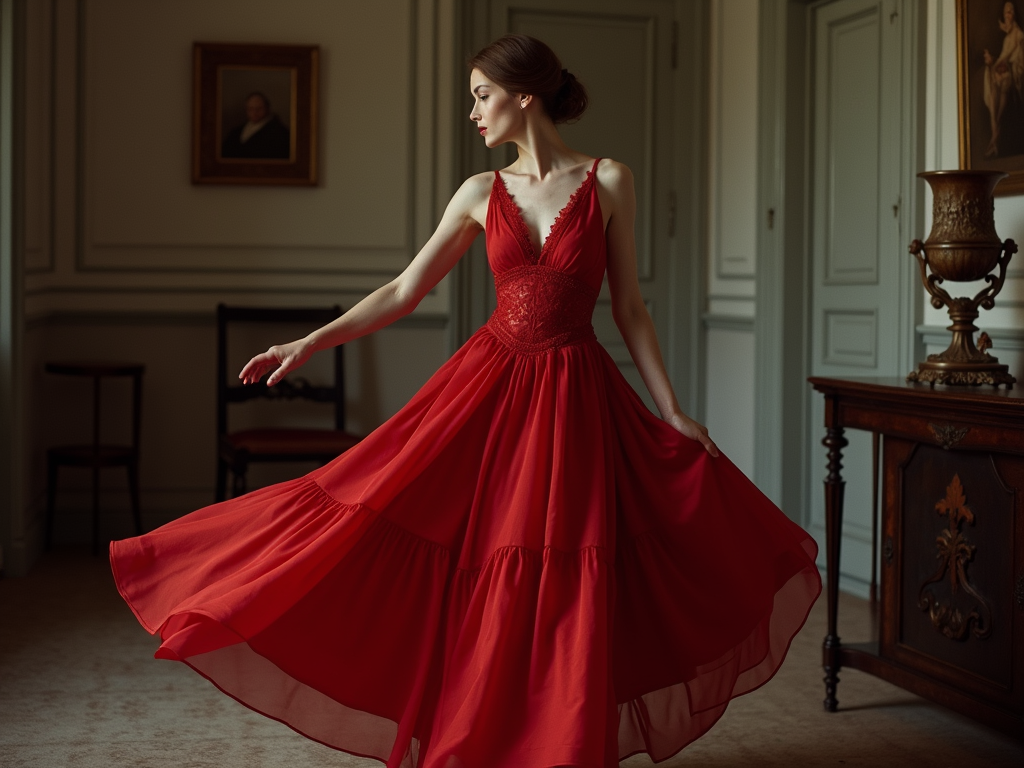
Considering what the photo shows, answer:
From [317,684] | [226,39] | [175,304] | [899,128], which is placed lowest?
[317,684]

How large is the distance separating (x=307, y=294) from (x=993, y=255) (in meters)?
3.13

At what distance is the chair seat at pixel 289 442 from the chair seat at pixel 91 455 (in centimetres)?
46

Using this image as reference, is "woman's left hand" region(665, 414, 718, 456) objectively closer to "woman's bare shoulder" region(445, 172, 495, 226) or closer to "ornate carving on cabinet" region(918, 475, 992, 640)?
"woman's bare shoulder" region(445, 172, 495, 226)

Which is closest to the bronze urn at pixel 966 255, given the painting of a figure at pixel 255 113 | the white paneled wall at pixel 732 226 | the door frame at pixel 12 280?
the white paneled wall at pixel 732 226

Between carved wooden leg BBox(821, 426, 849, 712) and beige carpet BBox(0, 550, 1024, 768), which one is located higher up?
carved wooden leg BBox(821, 426, 849, 712)

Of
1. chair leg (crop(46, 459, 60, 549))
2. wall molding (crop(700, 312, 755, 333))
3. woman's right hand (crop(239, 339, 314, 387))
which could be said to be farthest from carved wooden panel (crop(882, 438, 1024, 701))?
chair leg (crop(46, 459, 60, 549))

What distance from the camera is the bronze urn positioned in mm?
3049

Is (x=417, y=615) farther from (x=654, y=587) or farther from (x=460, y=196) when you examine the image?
(x=460, y=196)

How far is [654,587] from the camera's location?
7.68 ft

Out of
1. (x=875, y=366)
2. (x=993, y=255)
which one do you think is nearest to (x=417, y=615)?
(x=993, y=255)

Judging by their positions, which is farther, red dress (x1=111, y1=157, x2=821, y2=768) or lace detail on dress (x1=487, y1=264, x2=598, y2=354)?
lace detail on dress (x1=487, y1=264, x2=598, y2=354)

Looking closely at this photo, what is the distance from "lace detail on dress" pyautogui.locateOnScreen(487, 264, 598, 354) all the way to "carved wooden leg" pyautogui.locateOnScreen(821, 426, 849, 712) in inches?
42.9

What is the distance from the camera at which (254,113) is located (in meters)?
5.24

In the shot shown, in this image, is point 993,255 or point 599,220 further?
point 993,255
